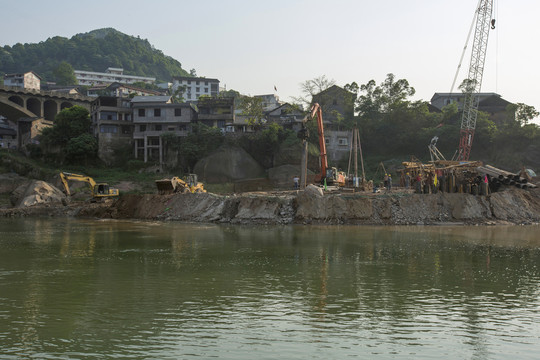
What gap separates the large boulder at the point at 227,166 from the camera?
7212 cm

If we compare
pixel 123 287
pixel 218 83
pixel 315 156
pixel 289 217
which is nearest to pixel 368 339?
pixel 123 287

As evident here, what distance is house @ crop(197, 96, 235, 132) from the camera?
83.7 metres

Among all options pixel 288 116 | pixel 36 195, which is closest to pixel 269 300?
pixel 36 195

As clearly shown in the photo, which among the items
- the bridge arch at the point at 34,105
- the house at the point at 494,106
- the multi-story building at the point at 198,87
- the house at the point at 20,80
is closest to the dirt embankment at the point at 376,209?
the house at the point at 494,106

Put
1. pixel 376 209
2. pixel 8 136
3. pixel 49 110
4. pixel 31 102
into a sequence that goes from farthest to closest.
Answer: pixel 49 110 → pixel 31 102 → pixel 8 136 → pixel 376 209

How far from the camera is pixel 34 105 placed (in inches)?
3903

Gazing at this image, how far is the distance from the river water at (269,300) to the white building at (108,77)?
15680 centimetres

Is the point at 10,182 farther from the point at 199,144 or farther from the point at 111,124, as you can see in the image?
the point at 199,144

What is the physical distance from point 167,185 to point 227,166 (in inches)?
872

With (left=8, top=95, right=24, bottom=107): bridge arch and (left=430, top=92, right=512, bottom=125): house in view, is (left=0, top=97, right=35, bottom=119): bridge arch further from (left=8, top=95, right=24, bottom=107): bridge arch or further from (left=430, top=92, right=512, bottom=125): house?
(left=430, top=92, right=512, bottom=125): house

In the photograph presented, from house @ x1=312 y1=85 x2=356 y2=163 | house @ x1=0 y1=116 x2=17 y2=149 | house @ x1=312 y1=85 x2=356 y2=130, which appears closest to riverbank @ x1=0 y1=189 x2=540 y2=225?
house @ x1=312 y1=85 x2=356 y2=163

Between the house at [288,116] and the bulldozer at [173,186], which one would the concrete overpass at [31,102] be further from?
the bulldozer at [173,186]

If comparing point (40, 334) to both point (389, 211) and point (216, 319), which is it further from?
point (389, 211)

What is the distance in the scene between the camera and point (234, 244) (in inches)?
1150
